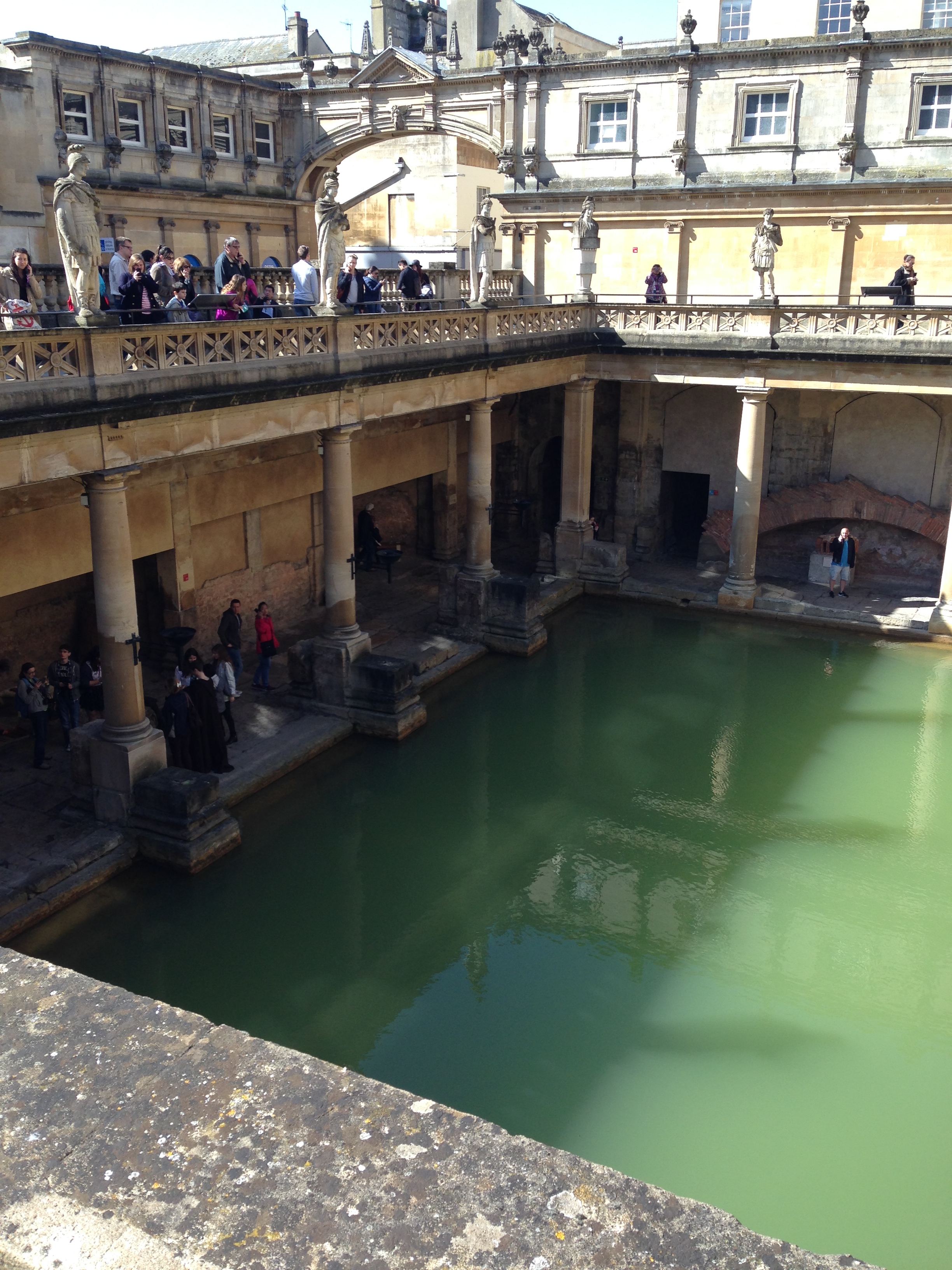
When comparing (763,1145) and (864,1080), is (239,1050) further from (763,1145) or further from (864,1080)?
(864,1080)

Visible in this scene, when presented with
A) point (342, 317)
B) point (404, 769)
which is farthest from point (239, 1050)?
point (342, 317)

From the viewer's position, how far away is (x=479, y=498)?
2022cm

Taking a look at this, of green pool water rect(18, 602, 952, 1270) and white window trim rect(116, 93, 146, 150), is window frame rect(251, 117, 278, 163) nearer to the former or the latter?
white window trim rect(116, 93, 146, 150)

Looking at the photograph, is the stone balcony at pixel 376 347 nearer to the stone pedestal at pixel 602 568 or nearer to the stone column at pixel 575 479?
the stone column at pixel 575 479

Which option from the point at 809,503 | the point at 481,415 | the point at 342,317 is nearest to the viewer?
the point at 342,317

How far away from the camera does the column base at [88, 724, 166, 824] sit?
42.1 ft

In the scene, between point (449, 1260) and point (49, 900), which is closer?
point (449, 1260)

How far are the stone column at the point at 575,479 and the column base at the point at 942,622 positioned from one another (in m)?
7.12

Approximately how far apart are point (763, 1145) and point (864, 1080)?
133 centimetres

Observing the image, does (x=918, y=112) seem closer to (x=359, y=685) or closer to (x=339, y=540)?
(x=339, y=540)

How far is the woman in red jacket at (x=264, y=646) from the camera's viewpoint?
1683cm

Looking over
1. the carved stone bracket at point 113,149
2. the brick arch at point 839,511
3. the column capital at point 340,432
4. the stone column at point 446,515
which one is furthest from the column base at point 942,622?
the carved stone bracket at point 113,149

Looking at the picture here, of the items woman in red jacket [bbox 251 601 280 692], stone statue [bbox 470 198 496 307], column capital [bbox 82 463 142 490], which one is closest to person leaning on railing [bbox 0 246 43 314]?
column capital [bbox 82 463 142 490]

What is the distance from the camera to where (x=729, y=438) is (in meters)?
25.9
